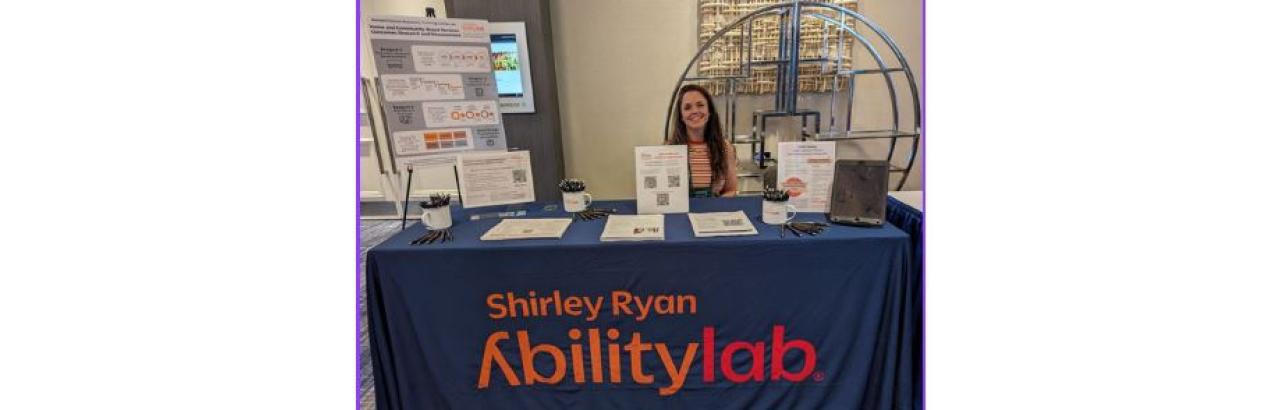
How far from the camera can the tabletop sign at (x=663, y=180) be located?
163cm

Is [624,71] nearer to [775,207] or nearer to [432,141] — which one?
[432,141]

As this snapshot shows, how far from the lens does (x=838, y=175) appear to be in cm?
157

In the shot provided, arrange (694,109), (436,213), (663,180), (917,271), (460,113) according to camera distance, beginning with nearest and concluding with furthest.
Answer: (917,271) < (436,213) < (663,180) < (460,113) < (694,109)

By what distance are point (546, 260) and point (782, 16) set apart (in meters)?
2.29

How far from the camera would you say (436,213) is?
5.06 ft

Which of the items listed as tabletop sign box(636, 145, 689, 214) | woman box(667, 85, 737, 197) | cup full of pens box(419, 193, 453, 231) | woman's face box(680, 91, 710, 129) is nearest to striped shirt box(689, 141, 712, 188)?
woman box(667, 85, 737, 197)

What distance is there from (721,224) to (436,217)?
950 millimetres

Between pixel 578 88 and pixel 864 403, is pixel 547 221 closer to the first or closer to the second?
pixel 864 403

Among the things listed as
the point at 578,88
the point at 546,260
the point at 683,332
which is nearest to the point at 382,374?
the point at 546,260

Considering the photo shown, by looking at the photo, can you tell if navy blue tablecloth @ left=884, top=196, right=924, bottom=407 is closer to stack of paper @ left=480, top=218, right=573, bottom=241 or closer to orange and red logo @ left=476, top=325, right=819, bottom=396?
orange and red logo @ left=476, top=325, right=819, bottom=396

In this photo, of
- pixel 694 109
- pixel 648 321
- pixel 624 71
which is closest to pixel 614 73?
pixel 624 71

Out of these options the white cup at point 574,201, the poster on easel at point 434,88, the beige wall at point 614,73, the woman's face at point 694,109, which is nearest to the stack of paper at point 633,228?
the white cup at point 574,201

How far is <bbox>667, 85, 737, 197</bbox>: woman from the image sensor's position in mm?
2338

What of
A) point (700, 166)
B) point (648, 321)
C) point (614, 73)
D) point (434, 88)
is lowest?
point (648, 321)
